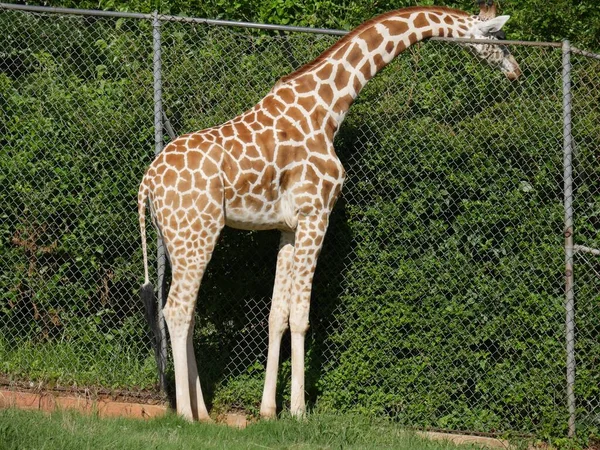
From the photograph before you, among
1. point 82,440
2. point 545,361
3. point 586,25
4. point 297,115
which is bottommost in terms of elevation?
point 82,440

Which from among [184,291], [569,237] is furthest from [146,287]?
[569,237]

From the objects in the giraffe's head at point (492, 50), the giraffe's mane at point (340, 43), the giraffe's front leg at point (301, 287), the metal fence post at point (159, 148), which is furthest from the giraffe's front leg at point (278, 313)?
the giraffe's head at point (492, 50)

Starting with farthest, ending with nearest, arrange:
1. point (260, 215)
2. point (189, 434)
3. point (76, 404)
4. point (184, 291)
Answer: point (76, 404), point (260, 215), point (184, 291), point (189, 434)

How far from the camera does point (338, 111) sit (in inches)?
287

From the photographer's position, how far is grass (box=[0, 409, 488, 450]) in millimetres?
5953

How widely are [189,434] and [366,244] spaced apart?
2.13 metres

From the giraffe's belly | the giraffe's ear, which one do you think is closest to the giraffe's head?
the giraffe's ear

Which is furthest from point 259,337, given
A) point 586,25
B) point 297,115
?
point 586,25

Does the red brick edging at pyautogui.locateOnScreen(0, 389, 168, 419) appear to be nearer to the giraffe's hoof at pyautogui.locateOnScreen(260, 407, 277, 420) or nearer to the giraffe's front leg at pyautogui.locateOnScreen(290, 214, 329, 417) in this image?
the giraffe's hoof at pyautogui.locateOnScreen(260, 407, 277, 420)

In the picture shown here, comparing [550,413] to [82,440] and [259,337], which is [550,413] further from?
[82,440]

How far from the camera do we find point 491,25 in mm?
7559

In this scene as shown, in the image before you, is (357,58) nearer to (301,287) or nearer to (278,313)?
(301,287)

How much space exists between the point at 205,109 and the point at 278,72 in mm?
690

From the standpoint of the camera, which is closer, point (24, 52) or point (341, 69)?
point (341, 69)
